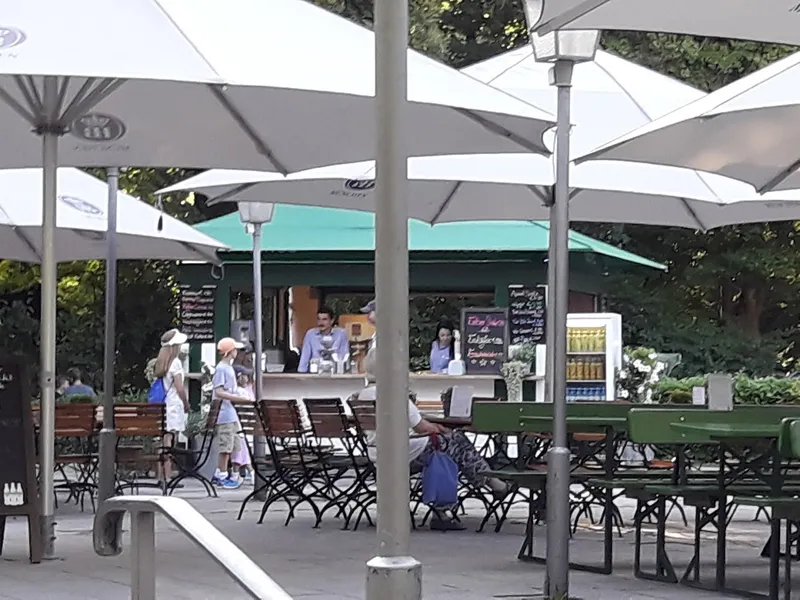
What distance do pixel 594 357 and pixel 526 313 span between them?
3.55 feet

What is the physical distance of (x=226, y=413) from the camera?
15.3 metres

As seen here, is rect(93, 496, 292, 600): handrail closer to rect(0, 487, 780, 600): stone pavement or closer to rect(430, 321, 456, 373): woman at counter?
rect(0, 487, 780, 600): stone pavement

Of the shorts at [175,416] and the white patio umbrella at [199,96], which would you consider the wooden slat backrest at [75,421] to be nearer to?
the white patio umbrella at [199,96]

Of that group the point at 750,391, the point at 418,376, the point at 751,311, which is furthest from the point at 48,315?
the point at 751,311

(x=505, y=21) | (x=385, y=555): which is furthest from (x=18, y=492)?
(x=505, y=21)

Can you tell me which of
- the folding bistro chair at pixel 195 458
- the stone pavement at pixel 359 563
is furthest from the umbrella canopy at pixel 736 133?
the folding bistro chair at pixel 195 458

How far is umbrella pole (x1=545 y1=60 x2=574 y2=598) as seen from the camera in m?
7.71

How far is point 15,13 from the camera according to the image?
7461 millimetres

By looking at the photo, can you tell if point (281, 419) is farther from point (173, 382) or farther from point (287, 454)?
point (173, 382)

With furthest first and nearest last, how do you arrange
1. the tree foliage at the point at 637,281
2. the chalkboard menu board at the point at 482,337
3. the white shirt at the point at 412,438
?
1. the tree foliage at the point at 637,281
2. the chalkboard menu board at the point at 482,337
3. the white shirt at the point at 412,438

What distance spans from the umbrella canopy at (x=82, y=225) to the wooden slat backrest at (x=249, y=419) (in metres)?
1.58

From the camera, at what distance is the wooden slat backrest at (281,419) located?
11328mm

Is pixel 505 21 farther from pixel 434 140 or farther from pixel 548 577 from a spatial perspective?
pixel 548 577

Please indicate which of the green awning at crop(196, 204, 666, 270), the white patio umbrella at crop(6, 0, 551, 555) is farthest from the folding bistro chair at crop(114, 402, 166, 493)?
the green awning at crop(196, 204, 666, 270)
